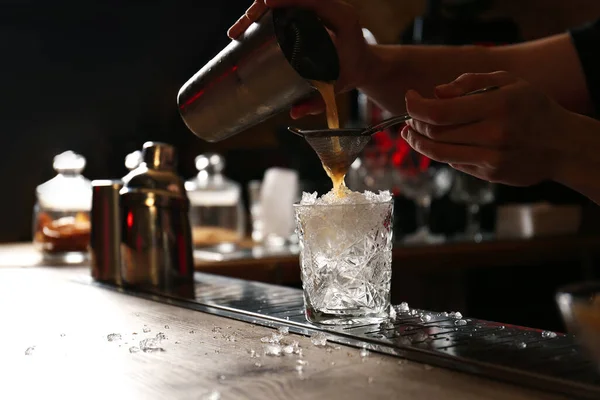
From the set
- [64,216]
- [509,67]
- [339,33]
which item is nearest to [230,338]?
[339,33]

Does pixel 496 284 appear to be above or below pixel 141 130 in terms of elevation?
below

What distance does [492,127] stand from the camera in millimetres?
1041

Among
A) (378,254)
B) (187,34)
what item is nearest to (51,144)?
(187,34)

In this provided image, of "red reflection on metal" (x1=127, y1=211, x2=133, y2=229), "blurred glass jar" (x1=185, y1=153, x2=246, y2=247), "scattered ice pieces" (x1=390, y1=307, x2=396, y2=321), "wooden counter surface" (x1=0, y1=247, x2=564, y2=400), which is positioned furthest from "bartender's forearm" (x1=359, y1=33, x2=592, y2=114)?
"blurred glass jar" (x1=185, y1=153, x2=246, y2=247)

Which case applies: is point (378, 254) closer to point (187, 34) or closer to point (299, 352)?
point (299, 352)

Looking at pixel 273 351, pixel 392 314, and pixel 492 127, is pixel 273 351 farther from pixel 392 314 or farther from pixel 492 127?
pixel 492 127

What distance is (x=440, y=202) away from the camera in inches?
134

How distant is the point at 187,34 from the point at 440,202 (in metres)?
1.42

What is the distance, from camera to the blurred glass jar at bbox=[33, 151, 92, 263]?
2.48 m

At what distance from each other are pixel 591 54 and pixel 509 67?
0.58 ft

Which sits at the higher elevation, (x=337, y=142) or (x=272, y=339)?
(x=337, y=142)

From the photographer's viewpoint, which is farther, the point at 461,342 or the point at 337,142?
the point at 337,142

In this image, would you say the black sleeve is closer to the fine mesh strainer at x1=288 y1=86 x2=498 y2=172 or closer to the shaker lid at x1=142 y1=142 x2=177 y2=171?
the fine mesh strainer at x1=288 y1=86 x2=498 y2=172

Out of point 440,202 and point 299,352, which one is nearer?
point 299,352
